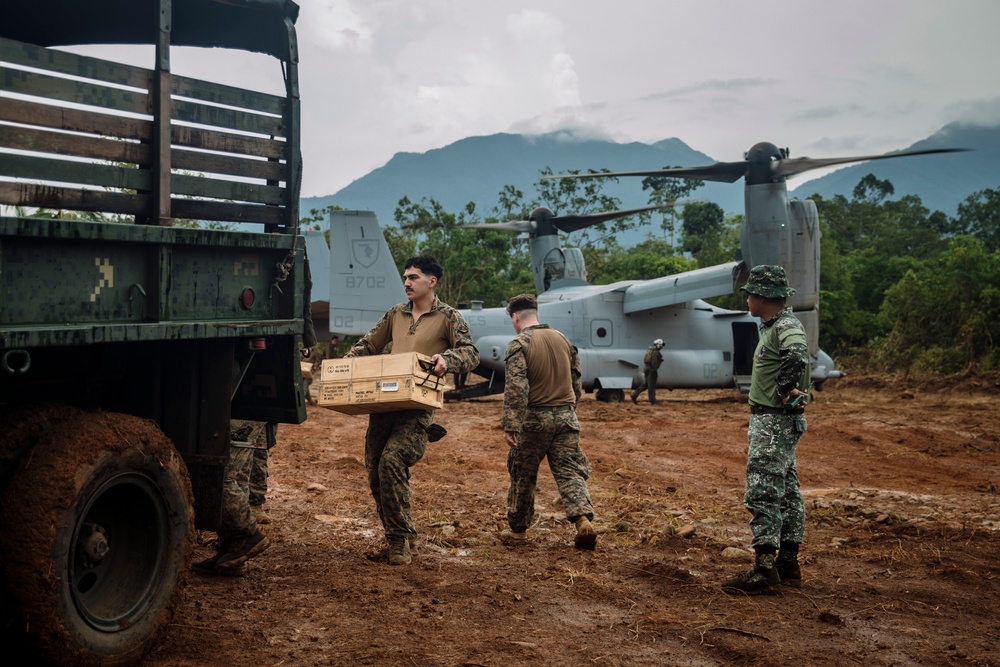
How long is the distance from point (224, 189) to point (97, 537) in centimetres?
162

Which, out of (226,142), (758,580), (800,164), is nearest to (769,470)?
(758,580)

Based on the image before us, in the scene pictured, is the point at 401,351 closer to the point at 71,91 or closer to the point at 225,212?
the point at 225,212

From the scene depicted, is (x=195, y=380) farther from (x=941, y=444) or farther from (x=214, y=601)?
(x=941, y=444)

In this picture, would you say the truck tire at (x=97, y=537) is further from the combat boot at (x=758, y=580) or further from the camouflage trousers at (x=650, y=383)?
the camouflage trousers at (x=650, y=383)

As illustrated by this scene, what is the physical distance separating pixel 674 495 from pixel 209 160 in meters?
6.41

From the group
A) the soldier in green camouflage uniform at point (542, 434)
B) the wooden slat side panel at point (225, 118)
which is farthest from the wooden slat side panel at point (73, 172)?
the soldier in green camouflage uniform at point (542, 434)

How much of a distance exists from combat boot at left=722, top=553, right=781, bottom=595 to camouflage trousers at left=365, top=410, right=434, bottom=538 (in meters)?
2.08

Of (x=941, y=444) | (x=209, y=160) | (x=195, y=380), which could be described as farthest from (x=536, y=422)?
(x=941, y=444)

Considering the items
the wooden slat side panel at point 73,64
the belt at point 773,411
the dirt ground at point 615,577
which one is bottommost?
the dirt ground at point 615,577

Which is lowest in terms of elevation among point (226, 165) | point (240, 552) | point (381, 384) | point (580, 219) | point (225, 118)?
point (240, 552)

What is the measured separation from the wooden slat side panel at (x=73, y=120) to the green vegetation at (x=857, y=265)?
15.7 metres

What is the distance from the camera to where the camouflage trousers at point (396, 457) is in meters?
6.41

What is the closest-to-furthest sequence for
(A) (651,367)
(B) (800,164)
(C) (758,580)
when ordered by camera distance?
1. (C) (758,580)
2. (B) (800,164)
3. (A) (651,367)

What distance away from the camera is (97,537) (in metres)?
4.00
